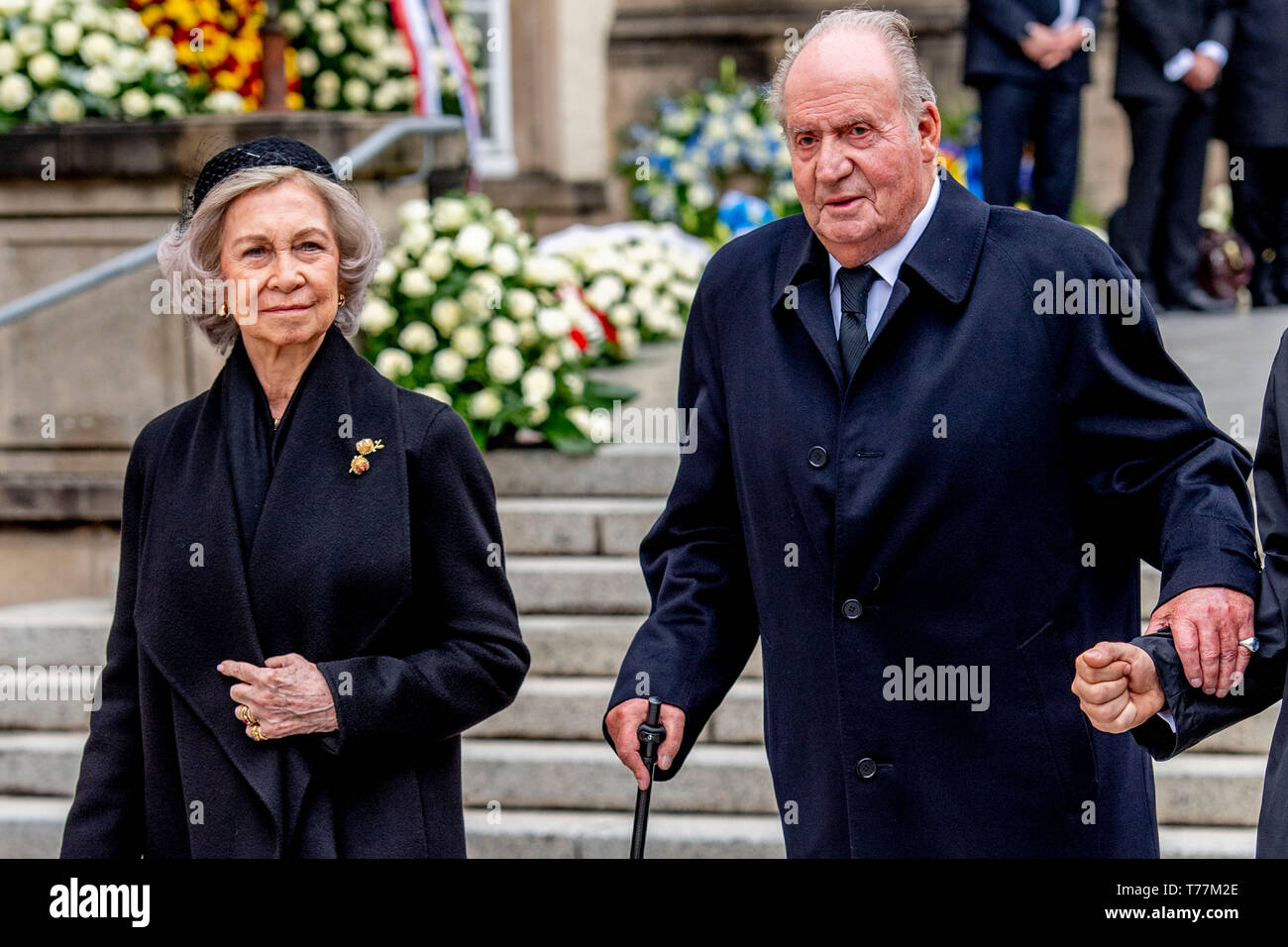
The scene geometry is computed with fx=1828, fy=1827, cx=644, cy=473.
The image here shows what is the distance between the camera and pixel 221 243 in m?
3.00

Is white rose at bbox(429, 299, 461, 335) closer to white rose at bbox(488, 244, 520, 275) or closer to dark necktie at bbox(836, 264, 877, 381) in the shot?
white rose at bbox(488, 244, 520, 275)

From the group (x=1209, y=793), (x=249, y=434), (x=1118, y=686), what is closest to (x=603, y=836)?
(x=1209, y=793)

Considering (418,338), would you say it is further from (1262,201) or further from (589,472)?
(1262,201)

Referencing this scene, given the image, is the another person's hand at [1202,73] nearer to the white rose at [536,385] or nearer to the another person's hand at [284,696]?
the white rose at [536,385]

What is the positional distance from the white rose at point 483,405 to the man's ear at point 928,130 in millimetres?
3616

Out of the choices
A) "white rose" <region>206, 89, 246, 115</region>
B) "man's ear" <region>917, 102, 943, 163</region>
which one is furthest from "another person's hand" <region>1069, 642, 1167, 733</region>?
"white rose" <region>206, 89, 246, 115</region>

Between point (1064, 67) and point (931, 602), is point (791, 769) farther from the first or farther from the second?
point (1064, 67)

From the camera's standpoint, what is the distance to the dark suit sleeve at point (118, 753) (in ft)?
9.82

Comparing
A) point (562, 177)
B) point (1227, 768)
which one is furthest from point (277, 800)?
point (562, 177)

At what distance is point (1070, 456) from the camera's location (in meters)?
2.85

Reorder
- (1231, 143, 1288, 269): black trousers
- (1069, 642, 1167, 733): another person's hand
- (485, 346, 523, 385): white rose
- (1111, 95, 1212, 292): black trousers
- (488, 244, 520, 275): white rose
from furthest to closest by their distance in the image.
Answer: (1231, 143, 1288, 269): black trousers, (1111, 95, 1212, 292): black trousers, (488, 244, 520, 275): white rose, (485, 346, 523, 385): white rose, (1069, 642, 1167, 733): another person's hand

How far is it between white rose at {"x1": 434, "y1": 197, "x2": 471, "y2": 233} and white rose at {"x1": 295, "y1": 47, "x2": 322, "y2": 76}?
7.95 ft

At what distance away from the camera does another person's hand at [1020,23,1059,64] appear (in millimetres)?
7914
